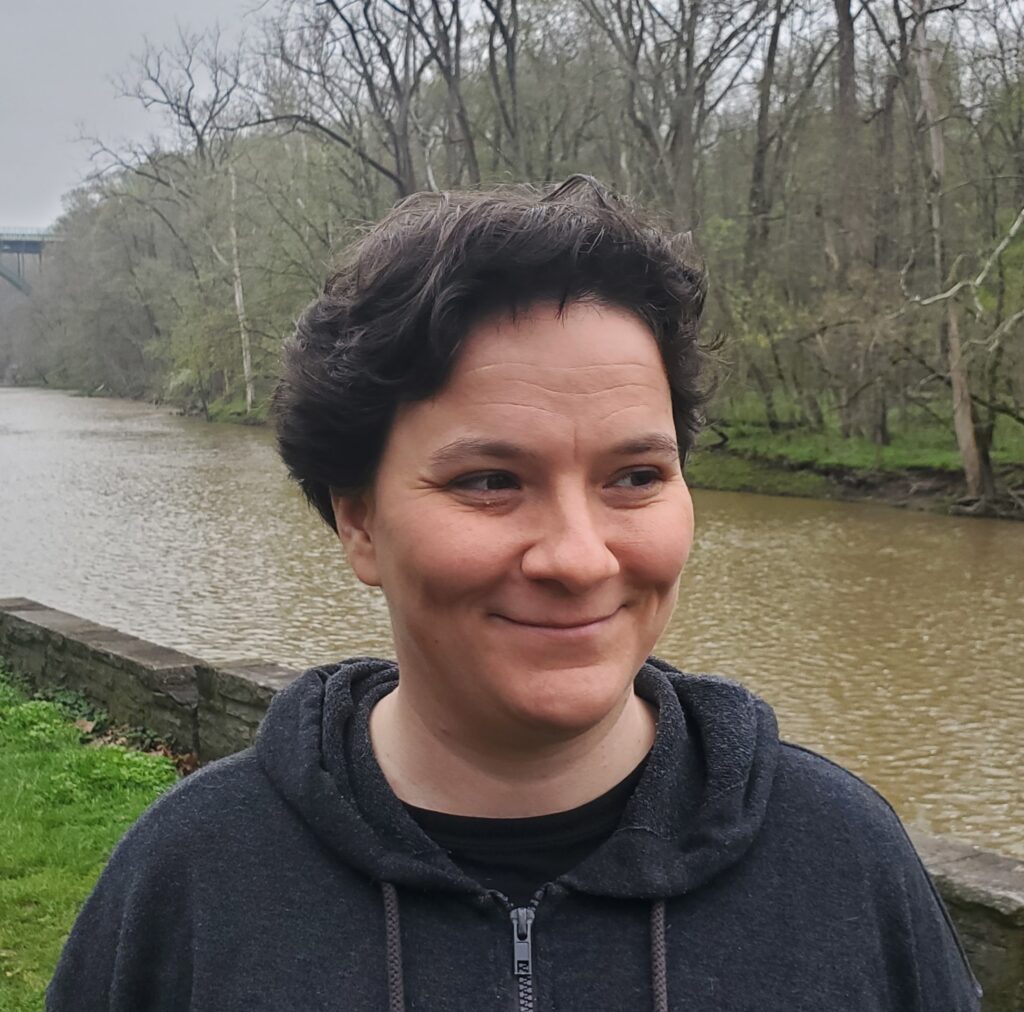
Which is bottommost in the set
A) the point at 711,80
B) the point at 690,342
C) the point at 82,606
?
the point at 82,606

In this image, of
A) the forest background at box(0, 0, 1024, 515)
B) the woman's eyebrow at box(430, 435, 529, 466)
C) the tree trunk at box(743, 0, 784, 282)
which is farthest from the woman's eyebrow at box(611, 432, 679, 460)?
the tree trunk at box(743, 0, 784, 282)

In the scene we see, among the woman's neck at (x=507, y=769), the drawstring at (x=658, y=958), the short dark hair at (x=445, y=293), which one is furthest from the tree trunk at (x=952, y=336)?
the drawstring at (x=658, y=958)

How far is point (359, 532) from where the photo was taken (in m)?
1.46

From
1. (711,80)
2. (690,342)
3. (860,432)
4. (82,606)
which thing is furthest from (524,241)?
(711,80)

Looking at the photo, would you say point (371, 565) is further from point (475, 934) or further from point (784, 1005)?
point (784, 1005)

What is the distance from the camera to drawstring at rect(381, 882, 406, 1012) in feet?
4.14

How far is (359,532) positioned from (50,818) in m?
4.05

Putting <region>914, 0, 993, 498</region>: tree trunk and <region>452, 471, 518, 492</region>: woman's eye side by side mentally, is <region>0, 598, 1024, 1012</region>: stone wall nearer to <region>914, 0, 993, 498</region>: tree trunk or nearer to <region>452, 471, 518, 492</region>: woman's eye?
<region>452, 471, 518, 492</region>: woman's eye

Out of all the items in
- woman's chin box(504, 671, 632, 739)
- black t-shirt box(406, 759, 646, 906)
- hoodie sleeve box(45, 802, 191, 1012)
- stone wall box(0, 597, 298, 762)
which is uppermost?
woman's chin box(504, 671, 632, 739)

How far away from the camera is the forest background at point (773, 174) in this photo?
18.6 meters

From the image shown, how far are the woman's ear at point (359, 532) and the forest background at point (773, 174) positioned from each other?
11.3 metres

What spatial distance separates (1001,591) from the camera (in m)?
12.5

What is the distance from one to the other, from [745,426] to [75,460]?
16.3 metres

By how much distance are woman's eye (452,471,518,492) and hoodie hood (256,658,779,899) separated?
0.36 meters
